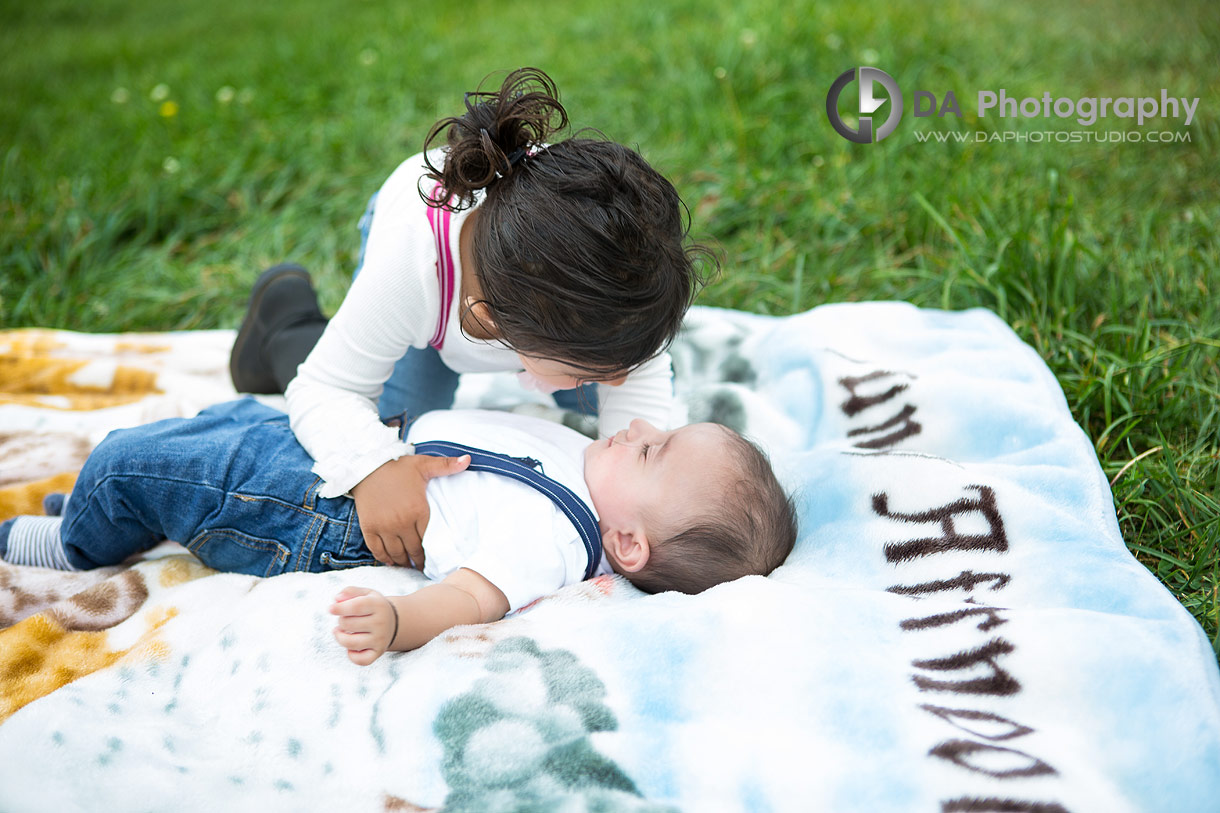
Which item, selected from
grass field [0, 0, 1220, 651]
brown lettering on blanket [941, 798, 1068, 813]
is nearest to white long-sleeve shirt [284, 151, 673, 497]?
grass field [0, 0, 1220, 651]

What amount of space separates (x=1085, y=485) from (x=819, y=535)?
47cm

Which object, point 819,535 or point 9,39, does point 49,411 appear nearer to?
point 819,535

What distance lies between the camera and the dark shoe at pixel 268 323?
202cm

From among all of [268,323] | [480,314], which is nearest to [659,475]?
[480,314]

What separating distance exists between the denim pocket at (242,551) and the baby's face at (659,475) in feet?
1.90

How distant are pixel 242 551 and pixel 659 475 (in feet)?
2.52

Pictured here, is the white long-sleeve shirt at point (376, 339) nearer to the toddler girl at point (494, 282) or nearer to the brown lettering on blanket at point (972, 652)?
the toddler girl at point (494, 282)

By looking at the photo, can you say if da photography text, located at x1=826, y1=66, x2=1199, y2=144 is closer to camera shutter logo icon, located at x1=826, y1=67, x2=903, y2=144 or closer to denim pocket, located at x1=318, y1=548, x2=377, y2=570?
A: camera shutter logo icon, located at x1=826, y1=67, x2=903, y2=144

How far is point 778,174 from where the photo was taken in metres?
2.85

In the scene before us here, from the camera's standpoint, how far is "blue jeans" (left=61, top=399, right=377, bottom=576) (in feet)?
4.89

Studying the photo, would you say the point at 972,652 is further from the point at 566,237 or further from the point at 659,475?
the point at 566,237

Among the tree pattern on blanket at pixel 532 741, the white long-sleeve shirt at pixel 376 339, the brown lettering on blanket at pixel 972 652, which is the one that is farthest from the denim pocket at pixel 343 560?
the brown lettering on blanket at pixel 972 652

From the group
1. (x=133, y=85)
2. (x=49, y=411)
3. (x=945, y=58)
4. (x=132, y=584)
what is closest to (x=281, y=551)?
(x=132, y=584)

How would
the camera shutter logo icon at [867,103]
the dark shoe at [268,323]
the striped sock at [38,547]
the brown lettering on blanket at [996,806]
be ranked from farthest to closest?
the camera shutter logo icon at [867,103], the dark shoe at [268,323], the striped sock at [38,547], the brown lettering on blanket at [996,806]
